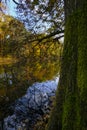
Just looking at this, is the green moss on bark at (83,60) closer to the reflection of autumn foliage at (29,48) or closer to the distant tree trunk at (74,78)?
the distant tree trunk at (74,78)

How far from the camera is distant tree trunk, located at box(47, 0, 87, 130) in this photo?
14.0ft

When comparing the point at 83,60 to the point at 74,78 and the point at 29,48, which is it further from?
the point at 29,48

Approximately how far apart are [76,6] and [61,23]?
4764 millimetres

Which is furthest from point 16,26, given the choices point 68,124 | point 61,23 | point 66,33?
point 68,124

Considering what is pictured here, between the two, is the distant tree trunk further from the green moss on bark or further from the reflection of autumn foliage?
the reflection of autumn foliage

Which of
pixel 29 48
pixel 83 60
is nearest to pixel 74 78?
pixel 83 60

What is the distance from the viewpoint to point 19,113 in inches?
480

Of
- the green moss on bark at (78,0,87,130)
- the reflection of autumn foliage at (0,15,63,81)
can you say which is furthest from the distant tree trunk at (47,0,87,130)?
the reflection of autumn foliage at (0,15,63,81)

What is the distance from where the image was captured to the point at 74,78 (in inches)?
182

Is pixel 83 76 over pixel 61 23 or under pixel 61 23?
under

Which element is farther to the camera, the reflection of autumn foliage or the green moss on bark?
the reflection of autumn foliage

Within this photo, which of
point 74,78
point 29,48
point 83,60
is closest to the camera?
point 83,60

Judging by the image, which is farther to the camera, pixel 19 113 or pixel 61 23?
pixel 19 113

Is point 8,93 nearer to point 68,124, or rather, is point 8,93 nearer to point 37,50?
point 37,50
